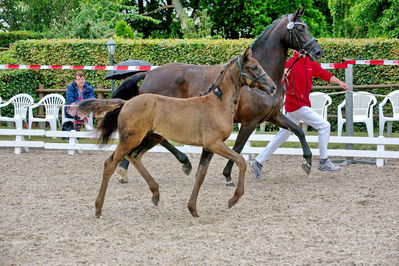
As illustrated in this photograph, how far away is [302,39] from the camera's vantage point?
355 inches

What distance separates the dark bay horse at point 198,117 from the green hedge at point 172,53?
9079 mm

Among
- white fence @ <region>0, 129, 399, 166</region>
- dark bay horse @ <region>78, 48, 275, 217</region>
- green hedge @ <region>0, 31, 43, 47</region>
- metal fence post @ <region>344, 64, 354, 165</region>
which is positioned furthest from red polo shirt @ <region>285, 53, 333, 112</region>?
green hedge @ <region>0, 31, 43, 47</region>

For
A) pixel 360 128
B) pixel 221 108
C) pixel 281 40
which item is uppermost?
pixel 281 40

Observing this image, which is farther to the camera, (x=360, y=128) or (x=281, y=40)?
(x=360, y=128)

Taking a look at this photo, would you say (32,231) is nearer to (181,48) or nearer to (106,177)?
(106,177)

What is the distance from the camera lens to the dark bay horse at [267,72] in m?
8.89

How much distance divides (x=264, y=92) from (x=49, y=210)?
264cm

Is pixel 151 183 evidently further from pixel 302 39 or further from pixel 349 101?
pixel 349 101

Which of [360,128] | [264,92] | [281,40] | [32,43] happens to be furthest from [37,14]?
[264,92]

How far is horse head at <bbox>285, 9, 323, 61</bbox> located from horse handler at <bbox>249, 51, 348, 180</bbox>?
42cm

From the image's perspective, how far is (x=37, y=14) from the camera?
2941 centimetres

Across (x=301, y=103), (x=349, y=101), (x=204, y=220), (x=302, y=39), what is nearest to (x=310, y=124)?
(x=301, y=103)

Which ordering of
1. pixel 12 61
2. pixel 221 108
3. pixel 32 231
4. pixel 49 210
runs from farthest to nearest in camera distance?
pixel 12 61
pixel 49 210
pixel 221 108
pixel 32 231

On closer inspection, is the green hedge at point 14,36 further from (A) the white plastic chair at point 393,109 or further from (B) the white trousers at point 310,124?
(B) the white trousers at point 310,124
